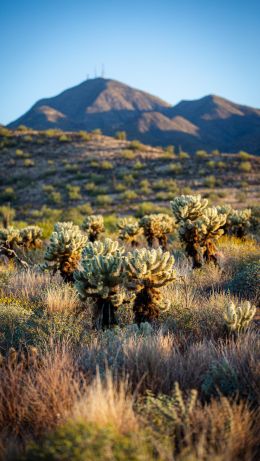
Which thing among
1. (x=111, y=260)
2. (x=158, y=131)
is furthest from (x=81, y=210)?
(x=158, y=131)

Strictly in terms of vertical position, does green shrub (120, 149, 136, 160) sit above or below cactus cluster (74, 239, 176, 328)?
above

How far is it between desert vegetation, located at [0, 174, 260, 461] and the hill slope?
75.8 m

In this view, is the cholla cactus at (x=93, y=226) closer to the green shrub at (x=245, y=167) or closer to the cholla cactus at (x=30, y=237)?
the cholla cactus at (x=30, y=237)

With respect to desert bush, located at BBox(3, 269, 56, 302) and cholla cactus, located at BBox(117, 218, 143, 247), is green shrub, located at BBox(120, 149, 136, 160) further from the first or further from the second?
desert bush, located at BBox(3, 269, 56, 302)

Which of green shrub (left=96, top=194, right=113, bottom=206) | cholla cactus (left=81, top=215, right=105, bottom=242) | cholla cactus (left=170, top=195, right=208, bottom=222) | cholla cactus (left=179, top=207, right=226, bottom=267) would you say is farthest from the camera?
green shrub (left=96, top=194, right=113, bottom=206)

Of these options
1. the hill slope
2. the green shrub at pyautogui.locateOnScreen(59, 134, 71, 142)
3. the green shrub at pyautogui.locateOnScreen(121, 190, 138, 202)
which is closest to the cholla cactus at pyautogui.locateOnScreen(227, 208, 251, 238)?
the green shrub at pyautogui.locateOnScreen(121, 190, 138, 202)

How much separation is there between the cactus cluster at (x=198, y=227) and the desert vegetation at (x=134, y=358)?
3 cm

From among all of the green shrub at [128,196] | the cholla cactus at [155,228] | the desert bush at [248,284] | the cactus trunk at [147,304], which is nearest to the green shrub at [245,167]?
the green shrub at [128,196]

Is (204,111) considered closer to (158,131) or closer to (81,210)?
(158,131)

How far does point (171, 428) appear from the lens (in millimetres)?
2131

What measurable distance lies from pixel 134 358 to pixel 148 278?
53.1 inches

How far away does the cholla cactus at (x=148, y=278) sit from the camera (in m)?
4.23

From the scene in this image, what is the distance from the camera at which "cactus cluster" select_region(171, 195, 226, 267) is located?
703cm

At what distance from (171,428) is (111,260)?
2.40 metres
